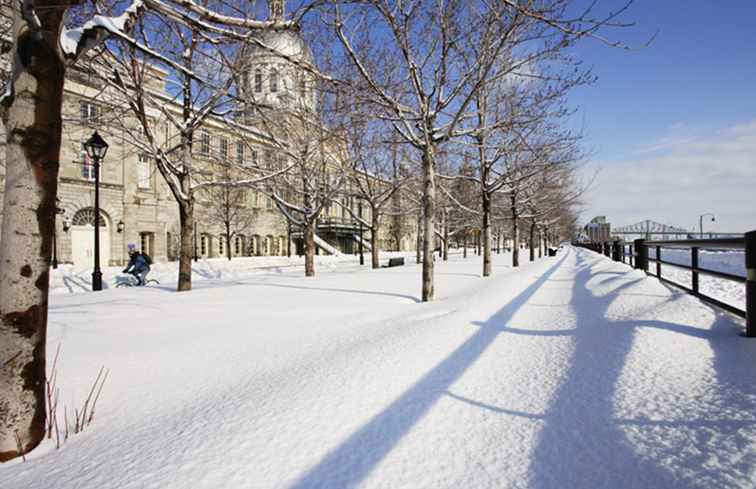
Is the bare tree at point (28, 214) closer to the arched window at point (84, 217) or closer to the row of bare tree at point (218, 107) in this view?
the row of bare tree at point (218, 107)

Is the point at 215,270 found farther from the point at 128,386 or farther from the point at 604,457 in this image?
the point at 604,457

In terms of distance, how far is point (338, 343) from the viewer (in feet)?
13.6

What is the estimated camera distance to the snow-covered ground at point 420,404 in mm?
1777

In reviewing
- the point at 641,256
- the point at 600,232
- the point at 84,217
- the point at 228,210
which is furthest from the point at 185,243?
the point at 600,232

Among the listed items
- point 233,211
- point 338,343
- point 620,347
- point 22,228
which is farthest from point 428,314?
point 233,211

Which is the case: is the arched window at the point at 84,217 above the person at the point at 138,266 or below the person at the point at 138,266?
above

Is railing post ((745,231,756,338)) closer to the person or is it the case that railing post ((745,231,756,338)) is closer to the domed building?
the domed building

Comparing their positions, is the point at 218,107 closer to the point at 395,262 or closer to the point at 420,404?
the point at 420,404

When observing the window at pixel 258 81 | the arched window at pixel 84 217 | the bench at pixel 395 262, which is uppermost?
the window at pixel 258 81

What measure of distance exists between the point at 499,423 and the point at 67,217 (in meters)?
32.2

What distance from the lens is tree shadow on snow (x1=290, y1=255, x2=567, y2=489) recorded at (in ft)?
5.73

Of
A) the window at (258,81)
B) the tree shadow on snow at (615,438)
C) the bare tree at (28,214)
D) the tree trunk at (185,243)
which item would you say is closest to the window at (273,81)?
the window at (258,81)

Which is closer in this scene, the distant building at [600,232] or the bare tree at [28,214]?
the bare tree at [28,214]

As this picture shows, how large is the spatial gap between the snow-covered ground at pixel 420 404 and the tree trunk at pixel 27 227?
27 cm
